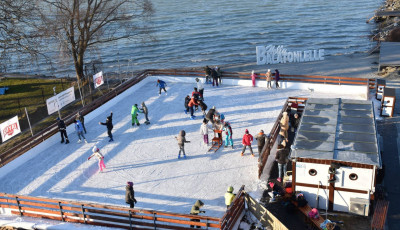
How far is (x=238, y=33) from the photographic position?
60812 mm

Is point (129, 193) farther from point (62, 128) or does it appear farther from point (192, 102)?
point (192, 102)

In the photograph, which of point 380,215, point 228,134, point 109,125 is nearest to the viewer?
point 380,215

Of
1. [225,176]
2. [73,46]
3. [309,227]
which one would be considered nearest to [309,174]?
[309,227]

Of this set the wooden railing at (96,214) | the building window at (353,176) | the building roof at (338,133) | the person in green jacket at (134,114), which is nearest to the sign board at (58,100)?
the person in green jacket at (134,114)

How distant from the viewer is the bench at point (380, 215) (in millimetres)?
12603

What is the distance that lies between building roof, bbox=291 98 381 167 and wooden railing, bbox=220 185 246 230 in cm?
230

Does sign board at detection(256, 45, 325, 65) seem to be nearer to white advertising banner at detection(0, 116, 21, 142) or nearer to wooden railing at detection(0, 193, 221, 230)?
white advertising banner at detection(0, 116, 21, 142)

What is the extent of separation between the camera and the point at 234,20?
6900 cm

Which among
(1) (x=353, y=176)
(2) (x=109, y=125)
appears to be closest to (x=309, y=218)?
(1) (x=353, y=176)

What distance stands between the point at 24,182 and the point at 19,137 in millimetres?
9115

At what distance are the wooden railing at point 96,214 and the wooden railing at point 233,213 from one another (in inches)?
11.3

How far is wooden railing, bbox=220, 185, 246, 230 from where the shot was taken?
12.5 metres

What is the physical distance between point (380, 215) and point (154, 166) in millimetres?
9009

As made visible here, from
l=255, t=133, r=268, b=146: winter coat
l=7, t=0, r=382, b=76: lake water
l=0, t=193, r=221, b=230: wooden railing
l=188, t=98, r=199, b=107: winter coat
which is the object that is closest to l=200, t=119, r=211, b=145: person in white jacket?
l=255, t=133, r=268, b=146: winter coat
